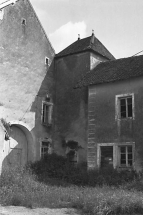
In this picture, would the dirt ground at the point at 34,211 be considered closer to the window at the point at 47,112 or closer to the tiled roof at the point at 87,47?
the window at the point at 47,112

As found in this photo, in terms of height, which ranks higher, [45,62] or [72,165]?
[45,62]

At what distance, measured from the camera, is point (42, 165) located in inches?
726

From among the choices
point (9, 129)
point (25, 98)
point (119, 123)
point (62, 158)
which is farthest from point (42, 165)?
point (119, 123)

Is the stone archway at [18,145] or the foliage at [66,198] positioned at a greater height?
the stone archway at [18,145]

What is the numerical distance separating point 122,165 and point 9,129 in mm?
Result: 7200

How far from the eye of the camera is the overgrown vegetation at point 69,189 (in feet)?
30.7

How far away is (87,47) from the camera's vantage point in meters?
20.7

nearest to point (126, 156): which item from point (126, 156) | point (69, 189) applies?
point (126, 156)

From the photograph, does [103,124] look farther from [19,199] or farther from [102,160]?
[19,199]

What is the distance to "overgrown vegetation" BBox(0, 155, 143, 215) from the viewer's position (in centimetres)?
937

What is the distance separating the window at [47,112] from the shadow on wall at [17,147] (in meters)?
1.85

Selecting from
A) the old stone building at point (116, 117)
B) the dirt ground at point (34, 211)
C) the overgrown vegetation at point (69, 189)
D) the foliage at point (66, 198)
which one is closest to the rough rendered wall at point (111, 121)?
the old stone building at point (116, 117)

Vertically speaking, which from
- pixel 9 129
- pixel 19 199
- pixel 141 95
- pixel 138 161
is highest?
pixel 141 95

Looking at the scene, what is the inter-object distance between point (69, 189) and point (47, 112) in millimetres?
8337
